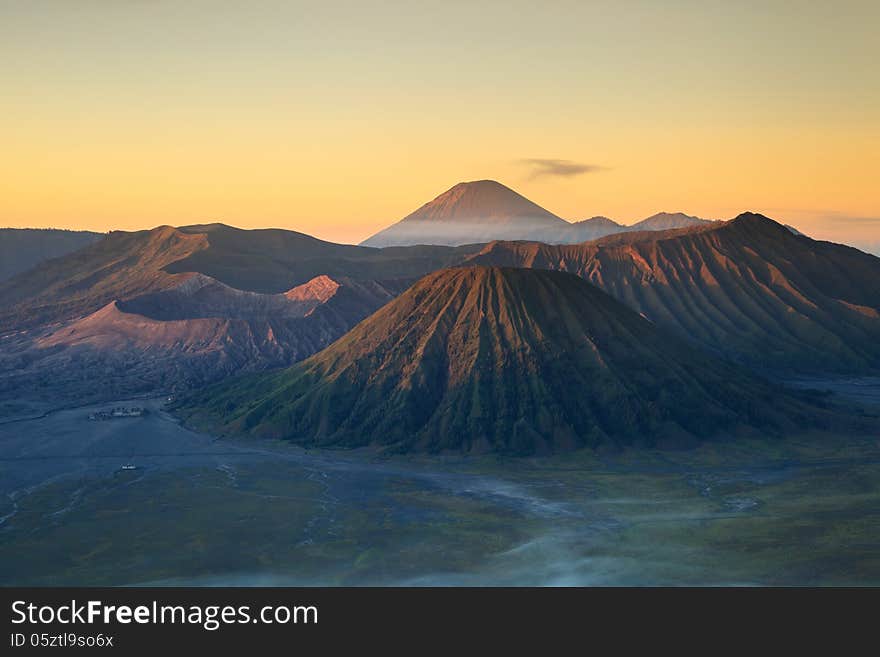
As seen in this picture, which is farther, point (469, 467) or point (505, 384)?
point (505, 384)

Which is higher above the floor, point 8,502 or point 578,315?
point 578,315

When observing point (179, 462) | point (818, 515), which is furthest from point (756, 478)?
point (179, 462)

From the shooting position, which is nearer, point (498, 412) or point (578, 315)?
point (498, 412)

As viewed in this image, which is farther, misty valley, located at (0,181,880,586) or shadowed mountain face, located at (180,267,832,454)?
shadowed mountain face, located at (180,267,832,454)

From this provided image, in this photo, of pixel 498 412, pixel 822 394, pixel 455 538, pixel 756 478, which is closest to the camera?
pixel 455 538

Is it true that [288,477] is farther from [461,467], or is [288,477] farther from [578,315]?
[578,315]

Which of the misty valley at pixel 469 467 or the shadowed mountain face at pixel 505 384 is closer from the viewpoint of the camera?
the misty valley at pixel 469 467

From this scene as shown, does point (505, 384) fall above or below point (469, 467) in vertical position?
above

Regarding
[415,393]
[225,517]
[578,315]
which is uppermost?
[578,315]
